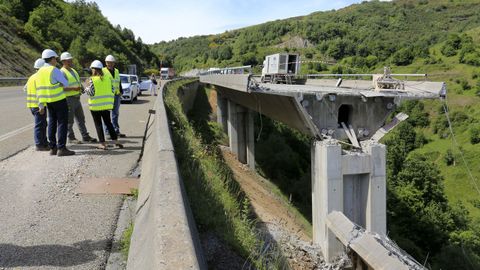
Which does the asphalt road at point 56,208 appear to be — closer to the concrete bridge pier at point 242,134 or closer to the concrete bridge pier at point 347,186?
the concrete bridge pier at point 347,186

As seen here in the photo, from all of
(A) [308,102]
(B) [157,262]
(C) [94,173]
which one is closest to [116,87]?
(C) [94,173]

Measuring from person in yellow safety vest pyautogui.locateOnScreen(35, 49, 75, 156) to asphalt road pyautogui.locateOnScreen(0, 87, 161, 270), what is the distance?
34 centimetres

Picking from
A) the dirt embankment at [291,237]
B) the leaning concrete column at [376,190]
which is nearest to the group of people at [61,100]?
the dirt embankment at [291,237]

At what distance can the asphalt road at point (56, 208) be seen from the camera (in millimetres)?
3924

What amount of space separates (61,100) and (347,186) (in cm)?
827

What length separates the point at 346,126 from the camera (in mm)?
14047

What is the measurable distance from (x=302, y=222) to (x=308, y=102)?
20.7ft

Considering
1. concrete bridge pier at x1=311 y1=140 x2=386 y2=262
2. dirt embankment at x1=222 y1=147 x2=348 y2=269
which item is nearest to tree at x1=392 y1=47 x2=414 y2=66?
dirt embankment at x1=222 y1=147 x2=348 y2=269

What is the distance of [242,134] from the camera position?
28.4 meters

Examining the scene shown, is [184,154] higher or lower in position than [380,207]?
higher

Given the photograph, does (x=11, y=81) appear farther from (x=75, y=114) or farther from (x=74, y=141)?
(x=74, y=141)

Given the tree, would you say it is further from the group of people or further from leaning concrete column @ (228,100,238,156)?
the group of people

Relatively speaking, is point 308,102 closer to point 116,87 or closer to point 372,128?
point 372,128

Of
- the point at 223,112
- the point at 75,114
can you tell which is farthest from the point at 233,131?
the point at 75,114
